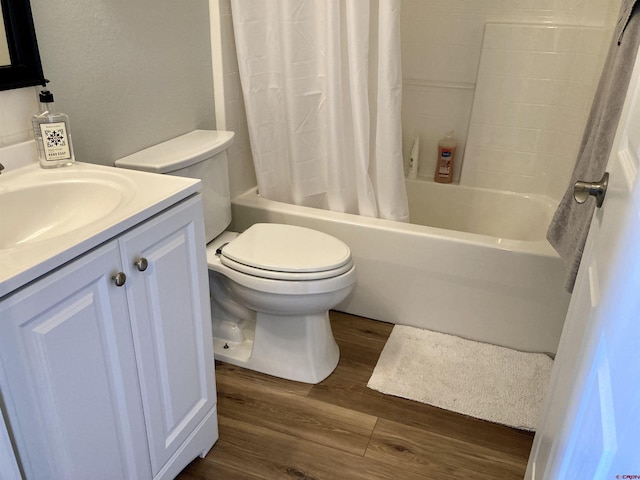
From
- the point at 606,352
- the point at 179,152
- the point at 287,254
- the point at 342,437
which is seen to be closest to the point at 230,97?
the point at 179,152

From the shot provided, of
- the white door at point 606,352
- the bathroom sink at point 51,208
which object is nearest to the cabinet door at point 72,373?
the bathroom sink at point 51,208

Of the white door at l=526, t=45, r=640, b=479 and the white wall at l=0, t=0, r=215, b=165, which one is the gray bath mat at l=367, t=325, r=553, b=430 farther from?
the white wall at l=0, t=0, r=215, b=165

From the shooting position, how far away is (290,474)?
1602mm

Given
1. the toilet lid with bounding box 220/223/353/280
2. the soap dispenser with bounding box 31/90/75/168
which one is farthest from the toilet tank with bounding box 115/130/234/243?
the soap dispenser with bounding box 31/90/75/168

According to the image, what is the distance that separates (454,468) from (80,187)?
136 centimetres

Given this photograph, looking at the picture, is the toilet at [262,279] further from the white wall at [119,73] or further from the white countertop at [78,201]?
the white countertop at [78,201]

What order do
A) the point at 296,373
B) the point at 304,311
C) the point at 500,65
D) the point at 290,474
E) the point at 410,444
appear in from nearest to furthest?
the point at 290,474 < the point at 410,444 < the point at 304,311 < the point at 296,373 < the point at 500,65

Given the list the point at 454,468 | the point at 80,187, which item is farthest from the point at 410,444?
the point at 80,187

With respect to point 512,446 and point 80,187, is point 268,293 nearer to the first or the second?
point 80,187

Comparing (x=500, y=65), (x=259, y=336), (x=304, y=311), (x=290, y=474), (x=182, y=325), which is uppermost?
(x=500, y=65)

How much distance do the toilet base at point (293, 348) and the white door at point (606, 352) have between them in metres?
0.91

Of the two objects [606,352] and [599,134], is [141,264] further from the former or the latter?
[599,134]

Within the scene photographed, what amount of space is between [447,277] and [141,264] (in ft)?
4.35

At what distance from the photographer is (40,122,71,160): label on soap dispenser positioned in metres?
1.36
